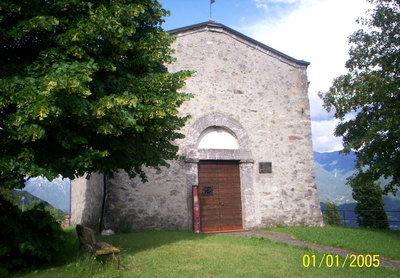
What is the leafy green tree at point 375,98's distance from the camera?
881cm

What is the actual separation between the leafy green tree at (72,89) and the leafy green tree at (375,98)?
6165 millimetres

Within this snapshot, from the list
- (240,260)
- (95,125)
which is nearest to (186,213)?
(240,260)

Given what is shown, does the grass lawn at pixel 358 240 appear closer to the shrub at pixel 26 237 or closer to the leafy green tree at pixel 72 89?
the leafy green tree at pixel 72 89

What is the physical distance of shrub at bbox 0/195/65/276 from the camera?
15.9 ft

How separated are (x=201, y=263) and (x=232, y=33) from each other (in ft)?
29.6

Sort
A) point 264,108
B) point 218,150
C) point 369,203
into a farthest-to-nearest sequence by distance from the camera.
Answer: point 369,203 → point 264,108 → point 218,150

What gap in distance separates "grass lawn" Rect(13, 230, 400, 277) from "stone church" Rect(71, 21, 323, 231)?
2.60 meters

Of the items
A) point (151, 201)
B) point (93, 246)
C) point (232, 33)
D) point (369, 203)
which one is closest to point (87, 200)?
point (151, 201)

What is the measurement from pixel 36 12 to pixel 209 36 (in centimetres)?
738

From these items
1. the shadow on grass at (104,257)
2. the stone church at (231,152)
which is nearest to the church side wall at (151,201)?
the stone church at (231,152)

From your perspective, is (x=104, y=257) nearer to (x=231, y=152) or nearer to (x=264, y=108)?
(x=231, y=152)
